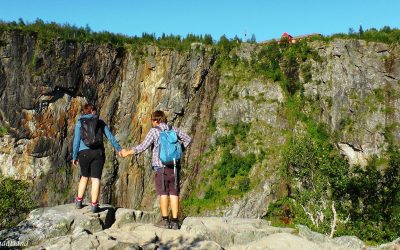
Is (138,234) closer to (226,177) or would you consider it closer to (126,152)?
(126,152)

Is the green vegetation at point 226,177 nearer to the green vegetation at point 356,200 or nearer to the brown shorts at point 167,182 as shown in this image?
the green vegetation at point 356,200

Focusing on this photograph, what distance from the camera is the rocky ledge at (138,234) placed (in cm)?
755

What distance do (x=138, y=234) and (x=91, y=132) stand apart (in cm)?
253

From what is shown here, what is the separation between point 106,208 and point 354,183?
48.0ft

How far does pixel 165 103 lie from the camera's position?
3944 centimetres

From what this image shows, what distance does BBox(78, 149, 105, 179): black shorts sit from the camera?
902cm

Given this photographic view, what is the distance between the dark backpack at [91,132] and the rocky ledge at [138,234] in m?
1.57

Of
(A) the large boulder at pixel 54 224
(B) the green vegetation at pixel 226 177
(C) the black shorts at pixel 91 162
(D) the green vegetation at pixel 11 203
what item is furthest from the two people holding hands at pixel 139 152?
(B) the green vegetation at pixel 226 177

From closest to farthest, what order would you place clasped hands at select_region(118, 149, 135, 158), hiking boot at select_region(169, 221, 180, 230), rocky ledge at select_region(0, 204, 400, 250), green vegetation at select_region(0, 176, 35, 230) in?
rocky ledge at select_region(0, 204, 400, 250) → hiking boot at select_region(169, 221, 180, 230) → clasped hands at select_region(118, 149, 135, 158) → green vegetation at select_region(0, 176, 35, 230)

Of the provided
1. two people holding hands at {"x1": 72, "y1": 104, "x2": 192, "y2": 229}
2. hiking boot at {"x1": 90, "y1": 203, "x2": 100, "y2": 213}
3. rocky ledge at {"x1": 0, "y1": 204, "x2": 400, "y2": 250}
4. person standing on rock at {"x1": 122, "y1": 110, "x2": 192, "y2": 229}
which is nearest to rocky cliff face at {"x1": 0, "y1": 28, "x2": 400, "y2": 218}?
rocky ledge at {"x1": 0, "y1": 204, "x2": 400, "y2": 250}

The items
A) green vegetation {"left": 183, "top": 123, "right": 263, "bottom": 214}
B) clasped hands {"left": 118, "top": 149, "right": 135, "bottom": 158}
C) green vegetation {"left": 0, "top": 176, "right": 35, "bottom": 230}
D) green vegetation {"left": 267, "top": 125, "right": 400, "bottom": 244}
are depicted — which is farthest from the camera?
green vegetation {"left": 183, "top": 123, "right": 263, "bottom": 214}

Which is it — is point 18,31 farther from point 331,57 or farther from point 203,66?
point 331,57

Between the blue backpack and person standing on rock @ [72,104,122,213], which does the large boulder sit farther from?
the blue backpack

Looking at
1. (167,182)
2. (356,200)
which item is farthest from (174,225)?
(356,200)
